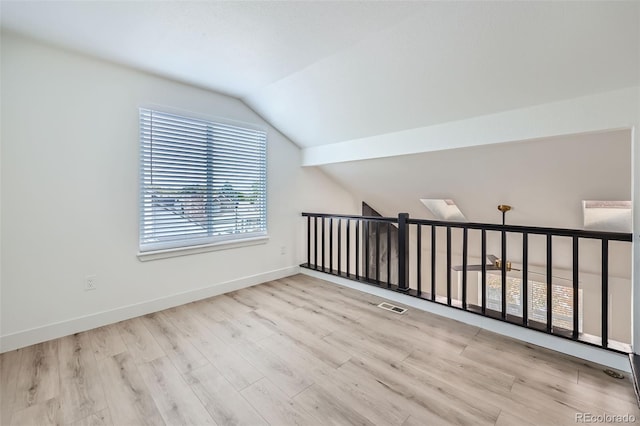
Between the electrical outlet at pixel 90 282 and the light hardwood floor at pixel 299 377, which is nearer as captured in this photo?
the light hardwood floor at pixel 299 377

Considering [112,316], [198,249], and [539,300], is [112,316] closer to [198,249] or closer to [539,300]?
[198,249]

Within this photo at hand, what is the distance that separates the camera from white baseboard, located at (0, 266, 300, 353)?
2187 millimetres

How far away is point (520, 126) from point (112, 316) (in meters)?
3.91

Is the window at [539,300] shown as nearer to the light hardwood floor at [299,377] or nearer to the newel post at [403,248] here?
the newel post at [403,248]

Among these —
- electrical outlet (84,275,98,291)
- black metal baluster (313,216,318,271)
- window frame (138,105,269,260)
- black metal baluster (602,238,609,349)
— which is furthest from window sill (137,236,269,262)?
black metal baluster (602,238,609,349)

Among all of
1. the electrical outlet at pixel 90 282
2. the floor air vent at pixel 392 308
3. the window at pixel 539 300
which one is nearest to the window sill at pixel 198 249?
the electrical outlet at pixel 90 282

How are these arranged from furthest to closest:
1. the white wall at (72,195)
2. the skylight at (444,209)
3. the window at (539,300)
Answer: the window at (539,300)
the skylight at (444,209)
the white wall at (72,195)

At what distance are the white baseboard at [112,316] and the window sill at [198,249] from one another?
42cm

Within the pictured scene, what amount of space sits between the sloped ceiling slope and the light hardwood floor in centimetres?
161

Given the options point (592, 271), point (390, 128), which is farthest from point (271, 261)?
point (592, 271)

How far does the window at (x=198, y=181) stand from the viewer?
282cm

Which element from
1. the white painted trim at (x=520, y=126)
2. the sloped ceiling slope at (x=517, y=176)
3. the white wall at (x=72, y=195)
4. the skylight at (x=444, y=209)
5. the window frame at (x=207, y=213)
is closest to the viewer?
the white painted trim at (x=520, y=126)

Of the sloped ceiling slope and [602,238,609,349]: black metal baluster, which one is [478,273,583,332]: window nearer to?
the sloped ceiling slope

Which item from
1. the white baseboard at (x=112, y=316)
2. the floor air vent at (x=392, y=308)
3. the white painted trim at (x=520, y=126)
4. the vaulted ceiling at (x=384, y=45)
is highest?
the vaulted ceiling at (x=384, y=45)
